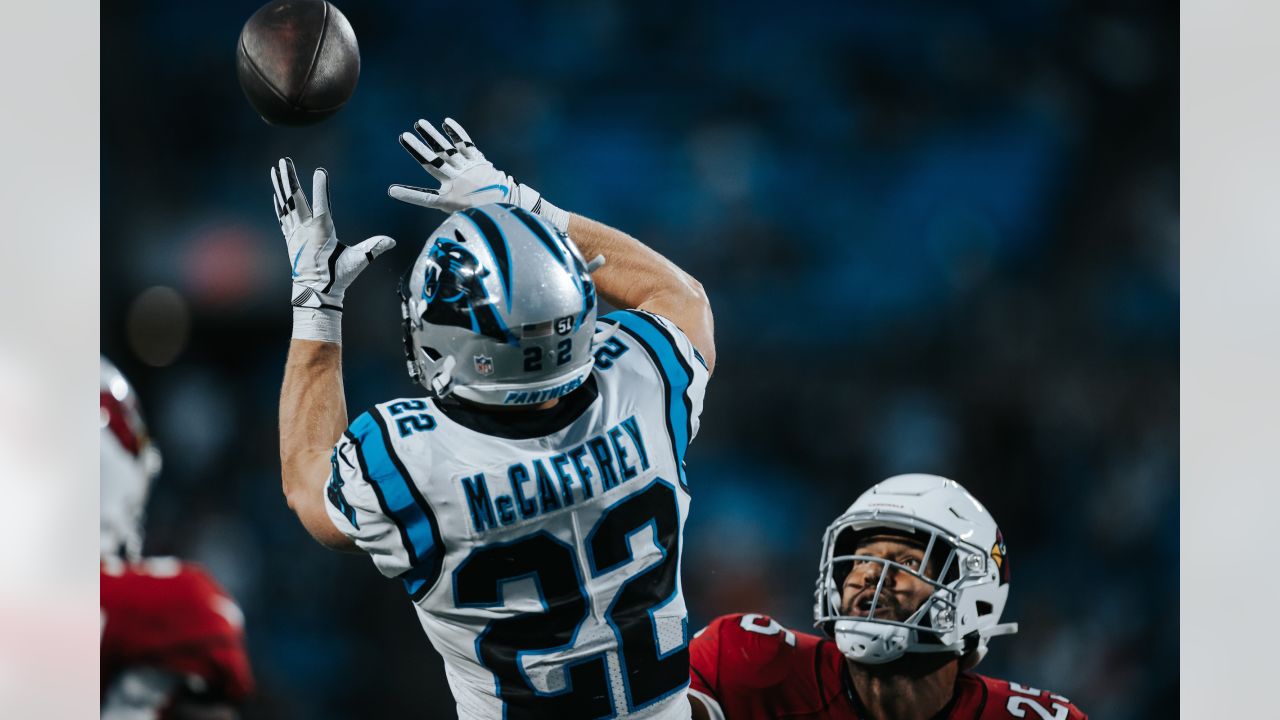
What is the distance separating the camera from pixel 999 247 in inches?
169

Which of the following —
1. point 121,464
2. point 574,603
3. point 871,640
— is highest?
point 574,603

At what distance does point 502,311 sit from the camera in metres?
1.98

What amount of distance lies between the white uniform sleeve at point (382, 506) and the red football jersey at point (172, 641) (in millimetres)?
687

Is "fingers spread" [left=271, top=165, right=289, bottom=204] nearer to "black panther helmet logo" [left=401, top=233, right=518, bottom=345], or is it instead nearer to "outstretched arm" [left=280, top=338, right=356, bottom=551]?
"outstretched arm" [left=280, top=338, right=356, bottom=551]

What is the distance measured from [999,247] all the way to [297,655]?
2748 millimetres

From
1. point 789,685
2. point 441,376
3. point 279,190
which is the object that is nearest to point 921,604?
point 789,685

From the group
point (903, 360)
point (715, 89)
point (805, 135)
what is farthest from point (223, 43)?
point (903, 360)

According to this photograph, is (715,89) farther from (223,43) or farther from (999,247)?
(223,43)

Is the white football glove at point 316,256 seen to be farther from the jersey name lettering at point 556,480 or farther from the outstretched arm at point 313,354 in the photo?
the jersey name lettering at point 556,480

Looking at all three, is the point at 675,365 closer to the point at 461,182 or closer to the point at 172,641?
the point at 461,182

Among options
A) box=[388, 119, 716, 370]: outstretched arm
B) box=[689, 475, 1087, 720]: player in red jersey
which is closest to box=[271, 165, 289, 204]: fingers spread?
box=[388, 119, 716, 370]: outstretched arm

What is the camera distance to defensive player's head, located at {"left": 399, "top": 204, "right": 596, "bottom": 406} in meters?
1.98

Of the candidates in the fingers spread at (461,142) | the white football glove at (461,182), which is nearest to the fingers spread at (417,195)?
the white football glove at (461,182)

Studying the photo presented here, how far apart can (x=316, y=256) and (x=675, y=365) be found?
918mm
